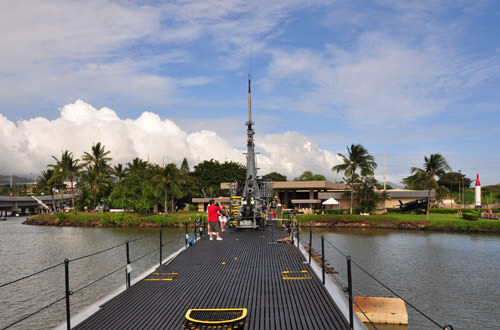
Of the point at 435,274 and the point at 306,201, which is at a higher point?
the point at 306,201

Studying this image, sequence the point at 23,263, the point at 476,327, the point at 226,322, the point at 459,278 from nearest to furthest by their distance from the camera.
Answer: the point at 226,322
the point at 476,327
the point at 459,278
the point at 23,263

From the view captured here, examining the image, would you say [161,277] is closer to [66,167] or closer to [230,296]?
[230,296]

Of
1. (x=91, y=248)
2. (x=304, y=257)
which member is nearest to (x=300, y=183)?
(x=91, y=248)

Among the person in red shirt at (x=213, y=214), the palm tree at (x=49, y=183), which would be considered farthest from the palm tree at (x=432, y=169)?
the palm tree at (x=49, y=183)

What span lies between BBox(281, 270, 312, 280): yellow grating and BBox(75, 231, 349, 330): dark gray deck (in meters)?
0.03

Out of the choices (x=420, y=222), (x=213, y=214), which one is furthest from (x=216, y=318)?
(x=420, y=222)

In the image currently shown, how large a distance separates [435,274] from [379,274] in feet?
9.94

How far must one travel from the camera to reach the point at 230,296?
27.7ft

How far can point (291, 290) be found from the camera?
8.82 m

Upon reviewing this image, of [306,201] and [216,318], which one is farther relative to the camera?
[306,201]

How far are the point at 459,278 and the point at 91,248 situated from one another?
2564 centimetres

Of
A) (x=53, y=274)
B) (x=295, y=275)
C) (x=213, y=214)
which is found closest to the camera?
(x=295, y=275)

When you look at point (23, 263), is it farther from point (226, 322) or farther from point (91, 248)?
point (226, 322)

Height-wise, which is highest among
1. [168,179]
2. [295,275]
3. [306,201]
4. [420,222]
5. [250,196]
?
[168,179]
